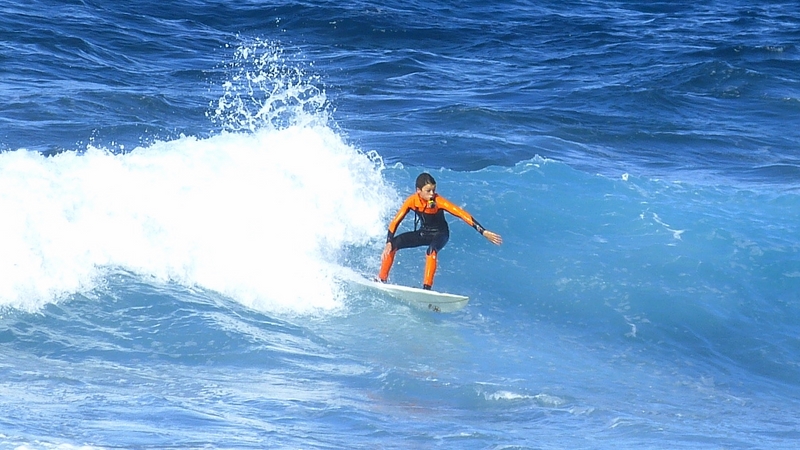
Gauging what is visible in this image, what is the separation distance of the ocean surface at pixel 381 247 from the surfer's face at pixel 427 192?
1.15 metres

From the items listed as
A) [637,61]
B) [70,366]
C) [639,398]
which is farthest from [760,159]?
[70,366]

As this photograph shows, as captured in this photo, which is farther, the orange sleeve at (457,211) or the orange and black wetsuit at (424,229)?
the orange and black wetsuit at (424,229)

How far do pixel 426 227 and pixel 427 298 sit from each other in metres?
0.88

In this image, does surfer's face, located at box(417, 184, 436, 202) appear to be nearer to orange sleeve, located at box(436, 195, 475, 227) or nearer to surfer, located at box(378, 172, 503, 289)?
surfer, located at box(378, 172, 503, 289)

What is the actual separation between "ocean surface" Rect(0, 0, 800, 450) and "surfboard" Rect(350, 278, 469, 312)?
4.6 inches

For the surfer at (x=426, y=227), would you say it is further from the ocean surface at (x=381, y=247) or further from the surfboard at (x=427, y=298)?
the ocean surface at (x=381, y=247)

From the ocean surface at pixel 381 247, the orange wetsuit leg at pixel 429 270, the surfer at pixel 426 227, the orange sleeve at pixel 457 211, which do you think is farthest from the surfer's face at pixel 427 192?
the ocean surface at pixel 381 247

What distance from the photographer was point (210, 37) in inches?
960

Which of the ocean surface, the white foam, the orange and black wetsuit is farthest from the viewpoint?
the orange and black wetsuit

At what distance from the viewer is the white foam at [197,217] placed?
994cm

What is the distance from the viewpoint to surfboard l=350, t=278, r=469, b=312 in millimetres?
9766

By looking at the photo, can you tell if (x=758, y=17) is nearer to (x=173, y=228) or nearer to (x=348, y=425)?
(x=173, y=228)

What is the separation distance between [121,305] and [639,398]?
192 inches

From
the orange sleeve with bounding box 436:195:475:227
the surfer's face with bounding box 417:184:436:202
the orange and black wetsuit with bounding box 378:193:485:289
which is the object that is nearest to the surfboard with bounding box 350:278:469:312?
the orange and black wetsuit with bounding box 378:193:485:289
